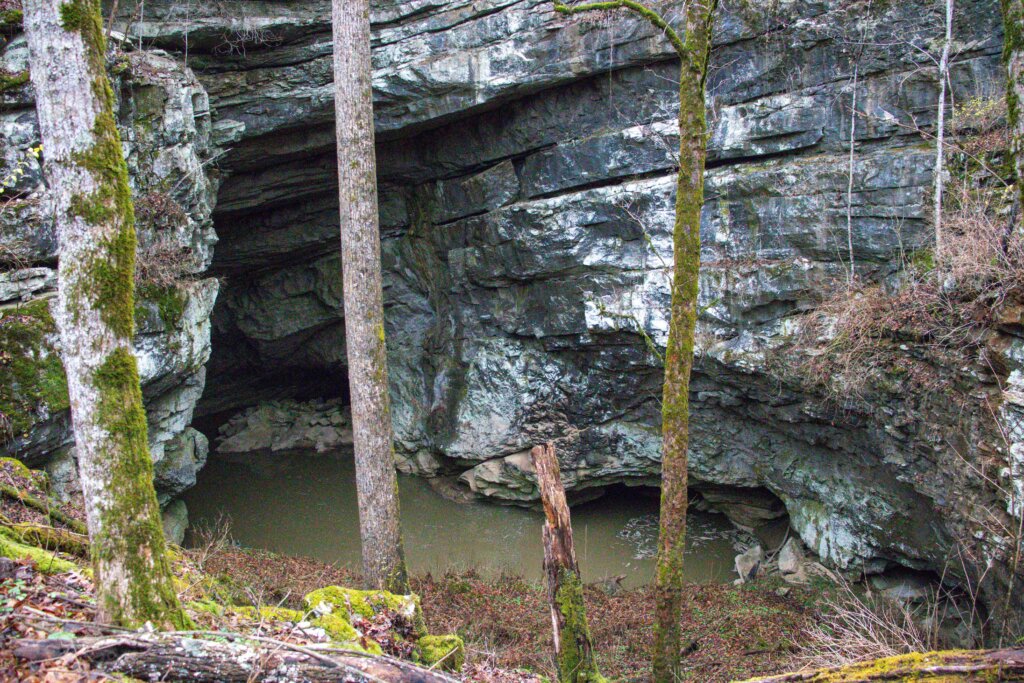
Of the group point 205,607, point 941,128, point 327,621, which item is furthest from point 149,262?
point 941,128

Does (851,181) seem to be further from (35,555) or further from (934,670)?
(35,555)

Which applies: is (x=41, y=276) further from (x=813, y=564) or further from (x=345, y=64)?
(x=813, y=564)

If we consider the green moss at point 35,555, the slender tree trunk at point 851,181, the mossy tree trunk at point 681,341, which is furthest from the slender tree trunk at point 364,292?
the slender tree trunk at point 851,181

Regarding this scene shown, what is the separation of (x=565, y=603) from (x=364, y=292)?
12.3 ft

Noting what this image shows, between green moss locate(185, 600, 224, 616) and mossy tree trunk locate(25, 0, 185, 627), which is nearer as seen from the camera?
mossy tree trunk locate(25, 0, 185, 627)

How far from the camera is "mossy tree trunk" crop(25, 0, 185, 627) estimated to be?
3191mm

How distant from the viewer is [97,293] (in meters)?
3.29

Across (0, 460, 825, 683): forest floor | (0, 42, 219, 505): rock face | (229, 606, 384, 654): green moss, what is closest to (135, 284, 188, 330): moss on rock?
(0, 42, 219, 505): rock face

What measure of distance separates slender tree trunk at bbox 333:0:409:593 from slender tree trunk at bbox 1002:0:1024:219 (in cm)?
588

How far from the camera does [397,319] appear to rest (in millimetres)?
15320

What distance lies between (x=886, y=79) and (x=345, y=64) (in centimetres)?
729

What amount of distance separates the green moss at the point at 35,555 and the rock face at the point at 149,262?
323cm

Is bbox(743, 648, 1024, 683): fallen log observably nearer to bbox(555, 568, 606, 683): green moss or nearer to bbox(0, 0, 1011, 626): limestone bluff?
bbox(555, 568, 606, 683): green moss

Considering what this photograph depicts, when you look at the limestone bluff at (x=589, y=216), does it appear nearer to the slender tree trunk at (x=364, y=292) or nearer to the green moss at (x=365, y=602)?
the slender tree trunk at (x=364, y=292)
